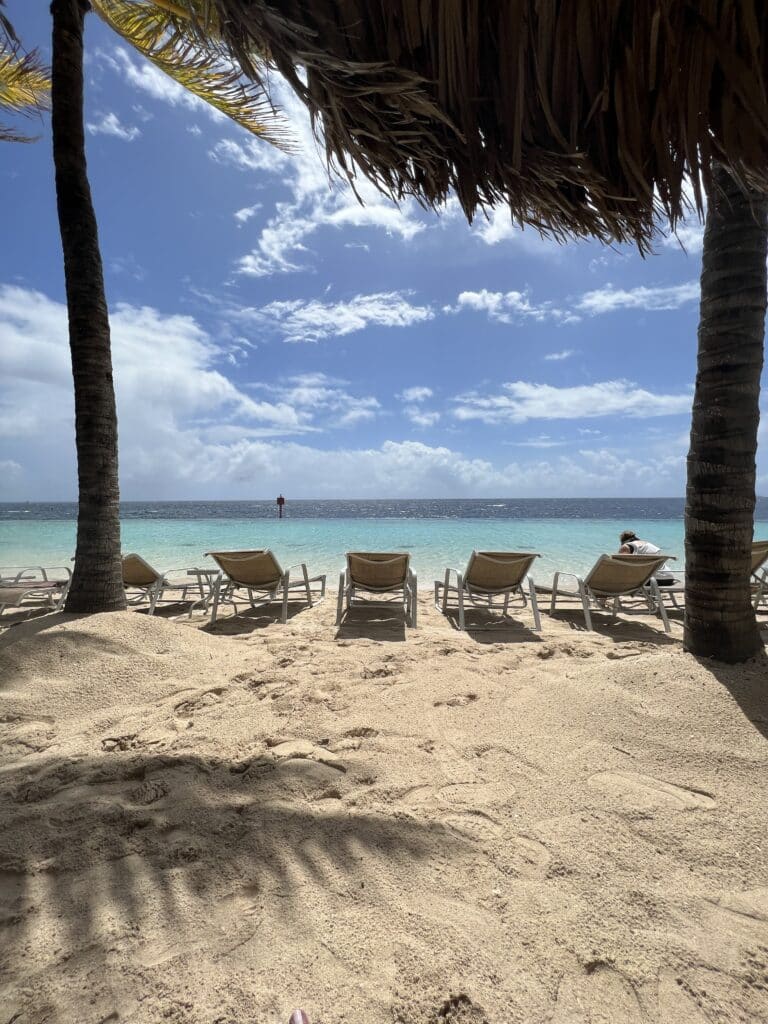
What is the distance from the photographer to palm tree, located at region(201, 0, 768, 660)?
5.13 ft

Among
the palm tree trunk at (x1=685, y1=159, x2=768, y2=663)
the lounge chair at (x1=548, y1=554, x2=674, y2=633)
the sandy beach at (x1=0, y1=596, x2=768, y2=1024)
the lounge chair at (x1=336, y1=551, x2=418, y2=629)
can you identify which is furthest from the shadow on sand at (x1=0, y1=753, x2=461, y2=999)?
the lounge chair at (x1=548, y1=554, x2=674, y2=633)

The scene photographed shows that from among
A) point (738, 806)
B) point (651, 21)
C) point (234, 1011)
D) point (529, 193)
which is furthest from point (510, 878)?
point (651, 21)

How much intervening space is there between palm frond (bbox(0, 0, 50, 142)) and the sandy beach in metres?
7.20

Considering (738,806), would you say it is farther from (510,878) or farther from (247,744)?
(247,744)

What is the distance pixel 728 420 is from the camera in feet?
8.54

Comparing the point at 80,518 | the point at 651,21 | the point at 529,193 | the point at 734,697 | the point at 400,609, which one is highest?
the point at 651,21

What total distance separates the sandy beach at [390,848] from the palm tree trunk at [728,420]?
298mm

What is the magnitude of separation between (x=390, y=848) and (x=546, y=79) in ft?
8.86

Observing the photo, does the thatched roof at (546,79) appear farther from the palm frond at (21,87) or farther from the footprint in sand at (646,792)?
the palm frond at (21,87)

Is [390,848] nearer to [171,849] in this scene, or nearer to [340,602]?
[171,849]

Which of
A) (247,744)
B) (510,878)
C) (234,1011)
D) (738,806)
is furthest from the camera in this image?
(247,744)

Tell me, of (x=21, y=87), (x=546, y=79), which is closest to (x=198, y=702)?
(x=546, y=79)

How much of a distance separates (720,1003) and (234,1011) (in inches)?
44.2

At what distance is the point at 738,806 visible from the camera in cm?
179
